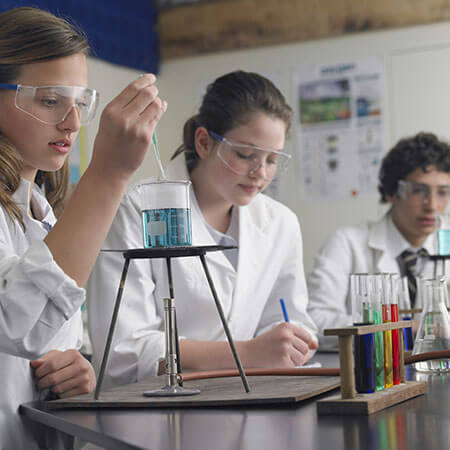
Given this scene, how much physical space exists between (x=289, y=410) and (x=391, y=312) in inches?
11.0

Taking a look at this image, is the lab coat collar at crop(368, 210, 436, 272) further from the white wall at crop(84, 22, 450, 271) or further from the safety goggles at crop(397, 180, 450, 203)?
the white wall at crop(84, 22, 450, 271)

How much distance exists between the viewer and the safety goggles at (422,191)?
3016 millimetres

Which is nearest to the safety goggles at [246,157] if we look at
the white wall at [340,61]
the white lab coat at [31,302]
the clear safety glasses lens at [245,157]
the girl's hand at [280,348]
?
the clear safety glasses lens at [245,157]

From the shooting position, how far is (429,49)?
4.12 metres

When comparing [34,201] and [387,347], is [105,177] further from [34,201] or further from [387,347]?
[387,347]

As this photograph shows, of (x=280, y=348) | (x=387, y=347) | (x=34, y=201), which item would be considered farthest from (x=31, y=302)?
(x=280, y=348)

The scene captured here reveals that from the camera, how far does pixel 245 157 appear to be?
2.06 meters

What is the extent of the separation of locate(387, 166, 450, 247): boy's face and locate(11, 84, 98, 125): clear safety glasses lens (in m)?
2.05

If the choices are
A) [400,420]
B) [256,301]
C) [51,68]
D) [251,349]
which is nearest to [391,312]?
[400,420]

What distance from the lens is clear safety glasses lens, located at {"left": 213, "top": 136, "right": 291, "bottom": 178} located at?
80.6 inches

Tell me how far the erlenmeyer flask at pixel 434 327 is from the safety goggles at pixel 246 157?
2.37 ft

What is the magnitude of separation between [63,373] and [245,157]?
3.11 ft

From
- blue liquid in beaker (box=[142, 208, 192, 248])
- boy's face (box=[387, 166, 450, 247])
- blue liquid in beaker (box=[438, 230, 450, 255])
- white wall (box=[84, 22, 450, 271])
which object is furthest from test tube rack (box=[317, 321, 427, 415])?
white wall (box=[84, 22, 450, 271])

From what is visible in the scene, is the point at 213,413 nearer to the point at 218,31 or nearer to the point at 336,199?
the point at 336,199
